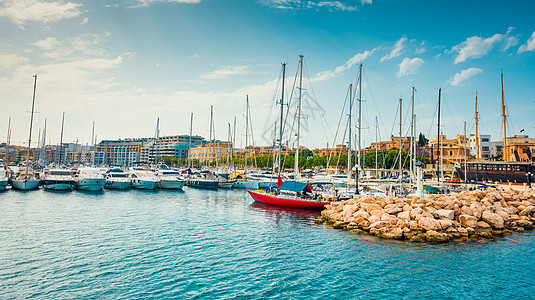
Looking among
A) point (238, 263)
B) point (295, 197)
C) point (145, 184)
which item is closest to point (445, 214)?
point (295, 197)

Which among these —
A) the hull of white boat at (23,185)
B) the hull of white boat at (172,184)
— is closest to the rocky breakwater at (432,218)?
the hull of white boat at (172,184)

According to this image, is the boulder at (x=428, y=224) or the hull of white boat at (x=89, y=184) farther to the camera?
the hull of white boat at (x=89, y=184)

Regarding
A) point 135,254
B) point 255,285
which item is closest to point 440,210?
point 255,285

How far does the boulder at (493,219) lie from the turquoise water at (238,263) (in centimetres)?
211

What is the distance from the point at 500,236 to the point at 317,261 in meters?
17.4

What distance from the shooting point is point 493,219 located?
25969mm

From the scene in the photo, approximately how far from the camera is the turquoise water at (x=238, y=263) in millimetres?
13484

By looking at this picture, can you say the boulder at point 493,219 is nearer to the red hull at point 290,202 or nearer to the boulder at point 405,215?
the boulder at point 405,215

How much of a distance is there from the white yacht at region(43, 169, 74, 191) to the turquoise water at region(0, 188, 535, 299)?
80.9 feet

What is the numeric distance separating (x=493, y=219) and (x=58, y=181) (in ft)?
205

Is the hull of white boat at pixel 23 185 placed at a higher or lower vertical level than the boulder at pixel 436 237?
higher

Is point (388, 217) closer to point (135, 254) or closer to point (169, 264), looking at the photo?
point (169, 264)

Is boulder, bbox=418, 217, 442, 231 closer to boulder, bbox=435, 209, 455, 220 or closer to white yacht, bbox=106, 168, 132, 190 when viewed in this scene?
boulder, bbox=435, 209, 455, 220

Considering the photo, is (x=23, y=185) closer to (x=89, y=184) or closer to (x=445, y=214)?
(x=89, y=184)
